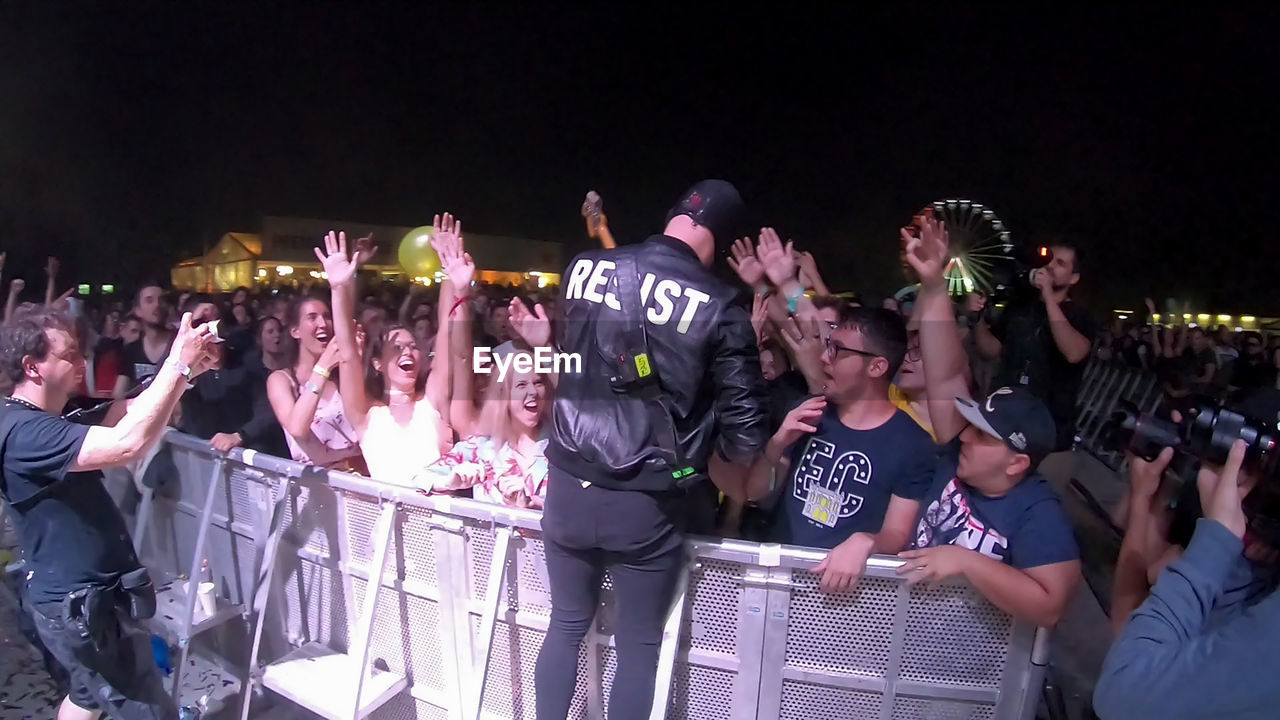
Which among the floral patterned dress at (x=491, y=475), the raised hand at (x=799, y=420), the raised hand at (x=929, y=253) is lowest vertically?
the floral patterned dress at (x=491, y=475)

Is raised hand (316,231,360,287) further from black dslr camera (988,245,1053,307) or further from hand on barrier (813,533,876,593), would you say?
black dslr camera (988,245,1053,307)

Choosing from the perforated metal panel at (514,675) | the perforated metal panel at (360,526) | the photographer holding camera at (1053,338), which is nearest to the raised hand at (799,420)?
the perforated metal panel at (514,675)

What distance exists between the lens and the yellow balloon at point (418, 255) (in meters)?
5.43

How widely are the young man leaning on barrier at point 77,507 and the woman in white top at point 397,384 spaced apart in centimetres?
58

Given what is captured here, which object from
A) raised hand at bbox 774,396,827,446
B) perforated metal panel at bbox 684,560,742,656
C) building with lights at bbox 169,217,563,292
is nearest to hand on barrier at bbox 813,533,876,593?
perforated metal panel at bbox 684,560,742,656

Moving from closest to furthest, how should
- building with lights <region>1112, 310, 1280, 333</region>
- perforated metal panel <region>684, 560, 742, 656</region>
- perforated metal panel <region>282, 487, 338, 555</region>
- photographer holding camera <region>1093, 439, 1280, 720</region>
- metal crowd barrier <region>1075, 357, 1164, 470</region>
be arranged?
photographer holding camera <region>1093, 439, 1280, 720</region>, perforated metal panel <region>684, 560, 742, 656</region>, perforated metal panel <region>282, 487, 338, 555</region>, building with lights <region>1112, 310, 1280, 333</region>, metal crowd barrier <region>1075, 357, 1164, 470</region>

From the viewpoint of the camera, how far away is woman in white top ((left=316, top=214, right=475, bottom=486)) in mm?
2637

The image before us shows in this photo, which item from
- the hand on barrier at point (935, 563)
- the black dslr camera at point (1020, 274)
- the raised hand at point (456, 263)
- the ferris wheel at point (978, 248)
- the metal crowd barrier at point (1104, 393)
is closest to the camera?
the hand on barrier at point (935, 563)

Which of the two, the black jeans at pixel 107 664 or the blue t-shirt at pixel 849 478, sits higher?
the blue t-shirt at pixel 849 478

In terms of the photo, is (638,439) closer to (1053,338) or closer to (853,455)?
(853,455)

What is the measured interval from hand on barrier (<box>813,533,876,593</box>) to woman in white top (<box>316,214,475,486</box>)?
1.60 meters

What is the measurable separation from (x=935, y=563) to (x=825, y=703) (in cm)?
49

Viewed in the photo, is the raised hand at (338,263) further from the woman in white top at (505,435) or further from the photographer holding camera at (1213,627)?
the photographer holding camera at (1213,627)

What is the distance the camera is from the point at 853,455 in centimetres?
200
